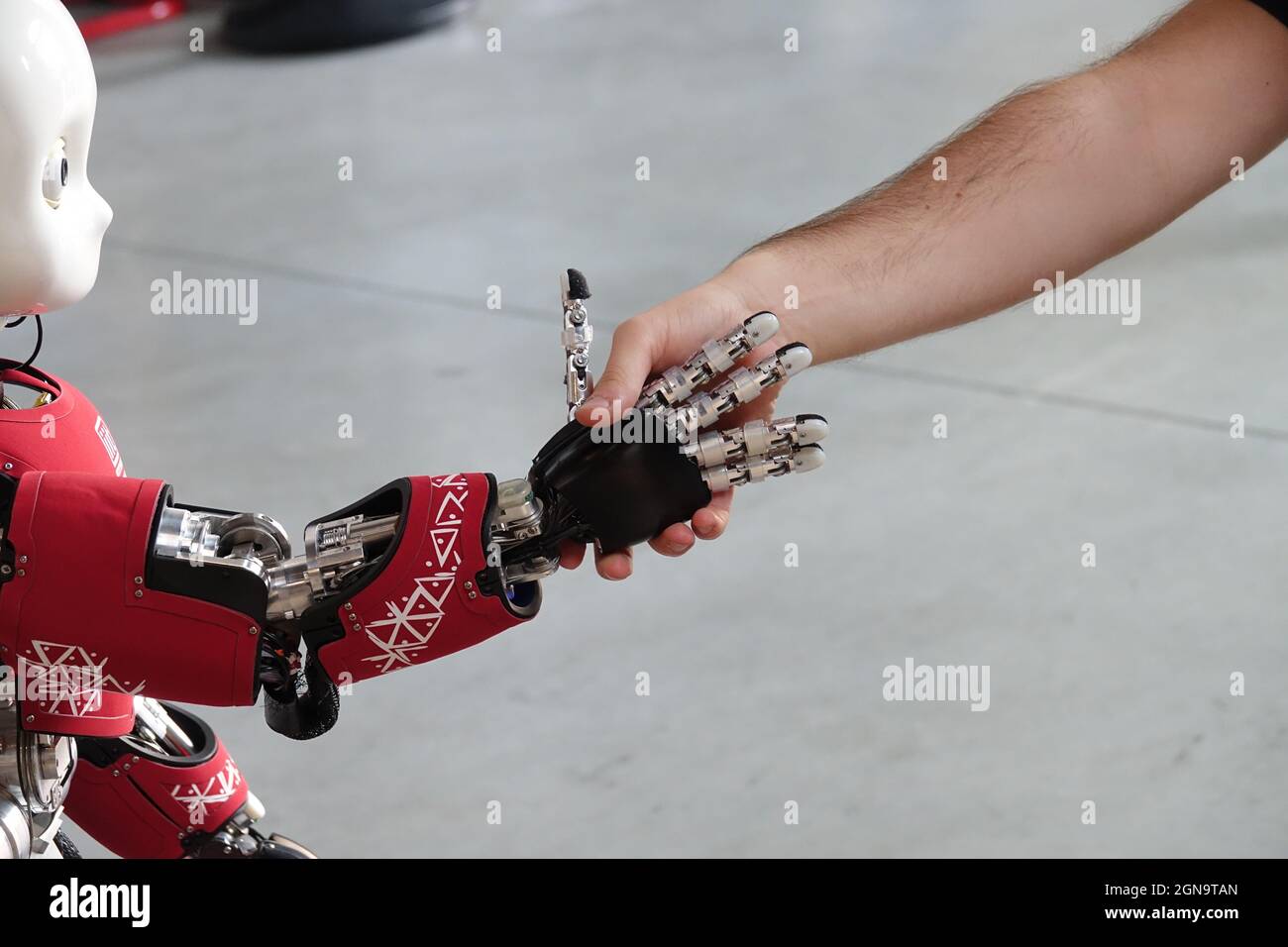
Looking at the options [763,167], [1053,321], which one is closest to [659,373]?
[1053,321]

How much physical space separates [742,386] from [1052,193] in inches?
17.1

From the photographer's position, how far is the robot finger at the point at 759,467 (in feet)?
4.06

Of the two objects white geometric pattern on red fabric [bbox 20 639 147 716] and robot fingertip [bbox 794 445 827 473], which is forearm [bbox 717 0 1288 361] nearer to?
robot fingertip [bbox 794 445 827 473]

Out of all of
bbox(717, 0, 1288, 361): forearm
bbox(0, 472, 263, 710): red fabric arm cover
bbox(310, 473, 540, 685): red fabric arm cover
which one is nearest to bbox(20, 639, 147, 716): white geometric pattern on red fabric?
bbox(0, 472, 263, 710): red fabric arm cover

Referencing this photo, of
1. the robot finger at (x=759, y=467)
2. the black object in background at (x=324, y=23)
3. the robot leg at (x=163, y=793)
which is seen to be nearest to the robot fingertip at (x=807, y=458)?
the robot finger at (x=759, y=467)

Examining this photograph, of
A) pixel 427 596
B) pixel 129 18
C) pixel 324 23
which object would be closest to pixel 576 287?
pixel 427 596

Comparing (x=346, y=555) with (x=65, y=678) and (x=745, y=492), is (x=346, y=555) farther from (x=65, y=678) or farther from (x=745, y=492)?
(x=745, y=492)

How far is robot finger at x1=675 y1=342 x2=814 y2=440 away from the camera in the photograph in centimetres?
124

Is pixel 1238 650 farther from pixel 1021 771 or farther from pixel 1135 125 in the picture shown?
pixel 1135 125

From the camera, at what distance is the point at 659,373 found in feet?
4.48

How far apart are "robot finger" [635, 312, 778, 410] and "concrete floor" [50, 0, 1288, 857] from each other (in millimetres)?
398

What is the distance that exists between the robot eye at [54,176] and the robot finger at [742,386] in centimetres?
50

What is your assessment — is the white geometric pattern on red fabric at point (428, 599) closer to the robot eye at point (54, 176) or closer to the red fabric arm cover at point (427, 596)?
the red fabric arm cover at point (427, 596)
